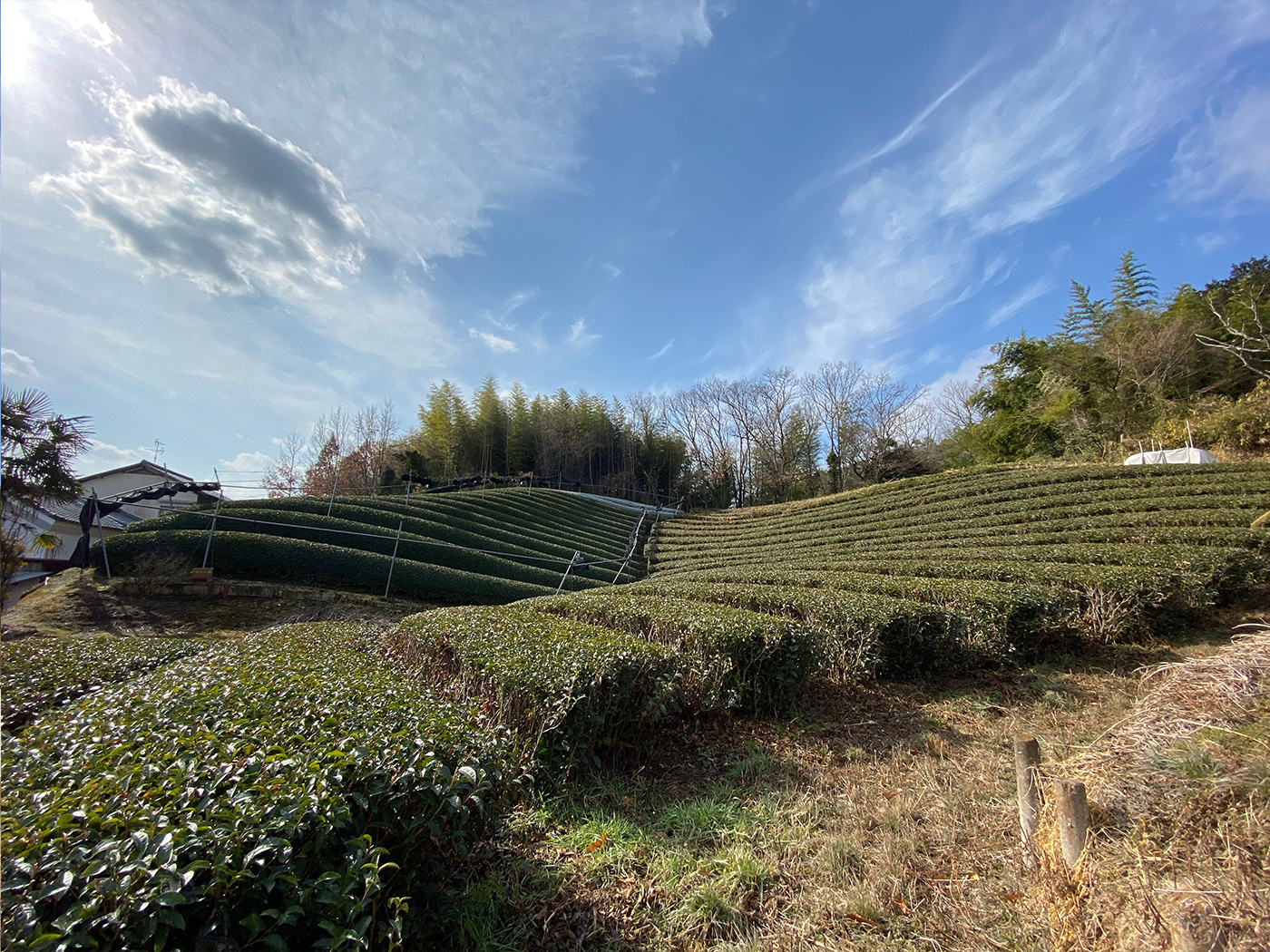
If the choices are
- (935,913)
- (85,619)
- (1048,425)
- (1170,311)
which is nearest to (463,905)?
(935,913)

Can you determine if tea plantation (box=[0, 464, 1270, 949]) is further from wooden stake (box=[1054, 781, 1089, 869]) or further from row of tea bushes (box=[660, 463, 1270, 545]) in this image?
wooden stake (box=[1054, 781, 1089, 869])

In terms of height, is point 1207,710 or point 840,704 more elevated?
point 1207,710

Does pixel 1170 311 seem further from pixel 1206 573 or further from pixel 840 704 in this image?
pixel 840 704

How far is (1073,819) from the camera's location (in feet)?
6.48

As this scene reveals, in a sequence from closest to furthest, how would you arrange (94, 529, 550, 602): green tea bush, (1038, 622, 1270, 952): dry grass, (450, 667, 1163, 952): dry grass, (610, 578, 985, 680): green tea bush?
(1038, 622, 1270, 952): dry grass
(450, 667, 1163, 952): dry grass
(610, 578, 985, 680): green tea bush
(94, 529, 550, 602): green tea bush

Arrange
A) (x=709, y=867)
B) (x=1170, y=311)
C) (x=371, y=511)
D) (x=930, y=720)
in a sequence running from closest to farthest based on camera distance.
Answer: (x=709, y=867) → (x=930, y=720) → (x=371, y=511) → (x=1170, y=311)

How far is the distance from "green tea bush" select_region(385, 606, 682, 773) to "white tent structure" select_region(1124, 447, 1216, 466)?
51.4 ft

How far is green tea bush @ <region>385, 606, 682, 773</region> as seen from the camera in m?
3.17

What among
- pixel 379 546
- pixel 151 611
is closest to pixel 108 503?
pixel 151 611

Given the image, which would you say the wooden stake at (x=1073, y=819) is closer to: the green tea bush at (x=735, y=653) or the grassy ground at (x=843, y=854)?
the grassy ground at (x=843, y=854)

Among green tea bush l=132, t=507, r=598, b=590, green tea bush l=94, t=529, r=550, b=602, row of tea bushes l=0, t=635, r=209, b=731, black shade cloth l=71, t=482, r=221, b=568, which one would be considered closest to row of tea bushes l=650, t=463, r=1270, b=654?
green tea bush l=132, t=507, r=598, b=590

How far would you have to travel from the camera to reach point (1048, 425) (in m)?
20.0

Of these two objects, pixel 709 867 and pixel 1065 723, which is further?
pixel 1065 723

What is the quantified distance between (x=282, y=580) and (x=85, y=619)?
263 cm
